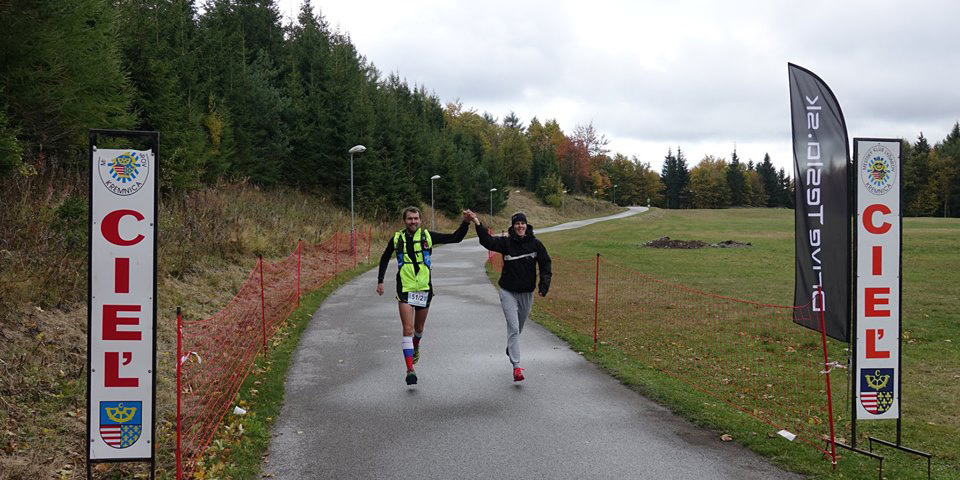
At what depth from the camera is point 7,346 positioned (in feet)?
21.1

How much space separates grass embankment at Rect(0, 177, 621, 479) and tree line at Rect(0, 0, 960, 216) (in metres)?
1.06

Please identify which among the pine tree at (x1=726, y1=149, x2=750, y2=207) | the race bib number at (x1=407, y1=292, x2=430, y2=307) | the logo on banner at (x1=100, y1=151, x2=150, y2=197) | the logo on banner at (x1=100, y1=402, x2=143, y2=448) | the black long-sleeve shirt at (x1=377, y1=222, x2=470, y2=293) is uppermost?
the pine tree at (x1=726, y1=149, x2=750, y2=207)

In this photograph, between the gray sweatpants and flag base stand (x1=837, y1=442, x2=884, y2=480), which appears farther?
the gray sweatpants

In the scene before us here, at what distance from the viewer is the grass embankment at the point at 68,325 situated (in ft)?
16.5

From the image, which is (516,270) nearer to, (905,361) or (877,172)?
(877,172)

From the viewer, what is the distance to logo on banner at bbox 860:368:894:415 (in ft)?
17.6

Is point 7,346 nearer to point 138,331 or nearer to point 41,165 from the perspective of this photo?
point 138,331

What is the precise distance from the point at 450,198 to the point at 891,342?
56.5 m

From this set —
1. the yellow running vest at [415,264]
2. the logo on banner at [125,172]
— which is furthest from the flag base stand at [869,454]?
the logo on banner at [125,172]

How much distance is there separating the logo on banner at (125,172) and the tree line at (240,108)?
6.43 meters

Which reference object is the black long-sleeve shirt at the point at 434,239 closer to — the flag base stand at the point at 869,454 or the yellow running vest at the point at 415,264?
the yellow running vest at the point at 415,264

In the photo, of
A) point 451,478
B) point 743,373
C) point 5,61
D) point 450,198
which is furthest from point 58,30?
point 450,198

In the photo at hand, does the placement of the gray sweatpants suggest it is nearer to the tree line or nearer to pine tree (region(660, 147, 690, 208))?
the tree line

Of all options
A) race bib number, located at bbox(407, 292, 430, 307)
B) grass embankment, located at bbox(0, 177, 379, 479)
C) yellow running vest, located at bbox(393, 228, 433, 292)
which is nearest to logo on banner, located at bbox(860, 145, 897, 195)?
yellow running vest, located at bbox(393, 228, 433, 292)
